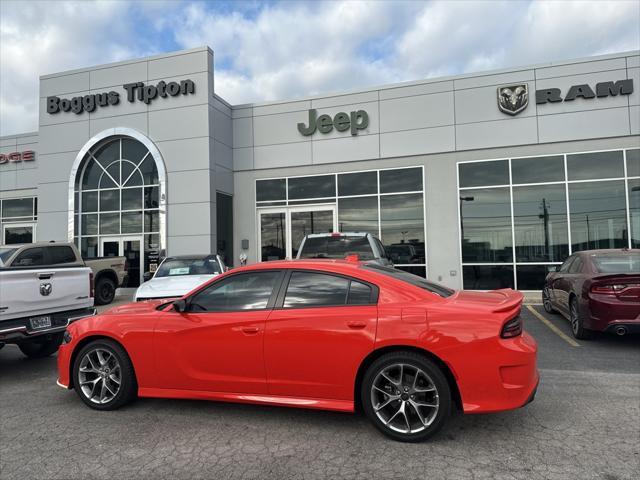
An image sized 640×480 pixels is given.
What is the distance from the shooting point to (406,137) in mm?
15062

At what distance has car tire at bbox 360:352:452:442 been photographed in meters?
3.55

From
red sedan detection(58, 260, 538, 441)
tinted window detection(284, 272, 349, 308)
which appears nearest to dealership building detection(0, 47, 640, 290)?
red sedan detection(58, 260, 538, 441)

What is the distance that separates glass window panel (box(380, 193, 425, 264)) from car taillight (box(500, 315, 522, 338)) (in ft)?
36.9

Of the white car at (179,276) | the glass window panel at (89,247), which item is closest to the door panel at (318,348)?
the white car at (179,276)

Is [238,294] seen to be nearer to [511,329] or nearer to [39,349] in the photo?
[511,329]

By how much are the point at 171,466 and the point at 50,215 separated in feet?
56.1

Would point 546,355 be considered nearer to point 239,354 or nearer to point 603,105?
point 239,354

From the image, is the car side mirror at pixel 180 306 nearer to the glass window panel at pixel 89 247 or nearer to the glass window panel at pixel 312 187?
the glass window panel at pixel 312 187

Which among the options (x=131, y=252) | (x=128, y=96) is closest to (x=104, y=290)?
(x=131, y=252)

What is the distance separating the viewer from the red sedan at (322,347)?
355 cm

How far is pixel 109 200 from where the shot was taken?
1700 centimetres

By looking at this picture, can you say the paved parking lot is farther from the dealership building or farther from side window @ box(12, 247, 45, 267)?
the dealership building

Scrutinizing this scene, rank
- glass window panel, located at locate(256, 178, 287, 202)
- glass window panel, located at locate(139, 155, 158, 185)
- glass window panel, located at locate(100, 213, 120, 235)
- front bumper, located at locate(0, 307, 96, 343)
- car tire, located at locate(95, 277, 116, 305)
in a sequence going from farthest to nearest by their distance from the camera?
glass window panel, located at locate(100, 213, 120, 235), glass window panel, located at locate(256, 178, 287, 202), glass window panel, located at locate(139, 155, 158, 185), car tire, located at locate(95, 277, 116, 305), front bumper, located at locate(0, 307, 96, 343)

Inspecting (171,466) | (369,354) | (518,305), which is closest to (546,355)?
(518,305)
